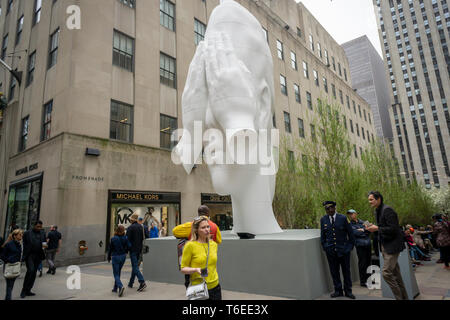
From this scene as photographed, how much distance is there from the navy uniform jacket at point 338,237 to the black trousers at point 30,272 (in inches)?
274

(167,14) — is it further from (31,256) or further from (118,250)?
(118,250)

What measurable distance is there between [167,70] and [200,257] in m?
16.9

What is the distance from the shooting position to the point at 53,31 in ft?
53.0

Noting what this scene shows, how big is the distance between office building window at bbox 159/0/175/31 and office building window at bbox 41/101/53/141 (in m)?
8.54

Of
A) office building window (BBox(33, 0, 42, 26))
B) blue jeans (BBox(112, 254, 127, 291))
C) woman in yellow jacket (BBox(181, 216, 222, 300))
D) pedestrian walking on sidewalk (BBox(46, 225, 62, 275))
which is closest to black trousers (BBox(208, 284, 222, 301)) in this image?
woman in yellow jacket (BBox(181, 216, 222, 300))

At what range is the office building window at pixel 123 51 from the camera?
51.9 ft

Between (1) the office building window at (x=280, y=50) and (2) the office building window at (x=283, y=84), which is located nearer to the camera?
(2) the office building window at (x=283, y=84)

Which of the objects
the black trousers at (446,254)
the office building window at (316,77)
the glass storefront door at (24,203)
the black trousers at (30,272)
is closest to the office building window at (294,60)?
the office building window at (316,77)

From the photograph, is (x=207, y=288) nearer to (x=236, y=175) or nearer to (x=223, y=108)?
(x=236, y=175)

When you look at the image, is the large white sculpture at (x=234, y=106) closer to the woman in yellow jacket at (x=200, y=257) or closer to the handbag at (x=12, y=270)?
the woman in yellow jacket at (x=200, y=257)

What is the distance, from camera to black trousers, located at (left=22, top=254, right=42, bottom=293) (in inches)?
277

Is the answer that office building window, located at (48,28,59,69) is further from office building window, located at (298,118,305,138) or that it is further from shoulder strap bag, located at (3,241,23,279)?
office building window, located at (298,118,305,138)

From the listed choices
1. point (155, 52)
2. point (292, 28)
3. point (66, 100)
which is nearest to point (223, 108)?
point (66, 100)

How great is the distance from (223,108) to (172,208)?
1060 cm
